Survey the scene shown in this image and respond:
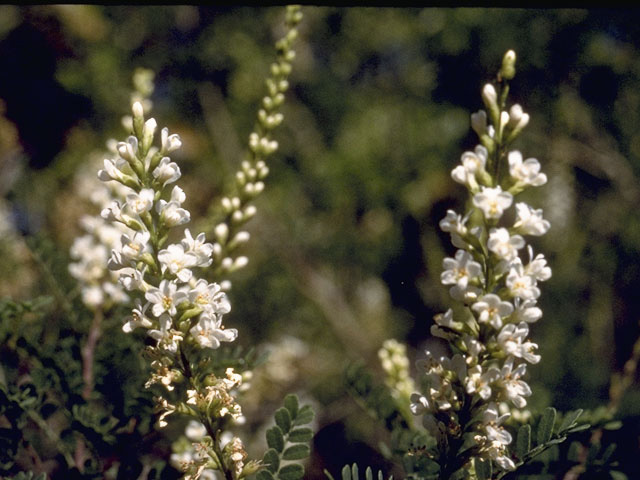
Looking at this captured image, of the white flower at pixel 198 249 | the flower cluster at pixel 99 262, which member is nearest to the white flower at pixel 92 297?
the flower cluster at pixel 99 262

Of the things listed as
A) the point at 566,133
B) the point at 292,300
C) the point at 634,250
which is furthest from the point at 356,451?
the point at 566,133

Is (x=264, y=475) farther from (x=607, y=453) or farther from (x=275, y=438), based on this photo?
(x=607, y=453)

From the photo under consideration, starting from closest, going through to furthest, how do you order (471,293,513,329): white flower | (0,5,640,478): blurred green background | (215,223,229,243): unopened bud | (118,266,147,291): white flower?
(471,293,513,329): white flower, (118,266,147,291): white flower, (215,223,229,243): unopened bud, (0,5,640,478): blurred green background

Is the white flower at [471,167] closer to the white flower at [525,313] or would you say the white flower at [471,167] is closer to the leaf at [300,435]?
the white flower at [525,313]

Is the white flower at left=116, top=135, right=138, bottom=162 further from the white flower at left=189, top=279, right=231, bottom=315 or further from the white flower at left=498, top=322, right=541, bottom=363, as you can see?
the white flower at left=498, top=322, right=541, bottom=363

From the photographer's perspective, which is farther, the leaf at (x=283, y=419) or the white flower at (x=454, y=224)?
the leaf at (x=283, y=419)

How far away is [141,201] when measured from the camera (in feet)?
3.94

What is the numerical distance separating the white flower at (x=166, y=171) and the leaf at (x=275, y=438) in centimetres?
54

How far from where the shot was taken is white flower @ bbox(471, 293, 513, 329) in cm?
110

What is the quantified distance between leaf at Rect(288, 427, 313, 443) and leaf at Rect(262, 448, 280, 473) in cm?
6

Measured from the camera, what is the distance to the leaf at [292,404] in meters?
1.34

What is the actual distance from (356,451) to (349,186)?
164 cm

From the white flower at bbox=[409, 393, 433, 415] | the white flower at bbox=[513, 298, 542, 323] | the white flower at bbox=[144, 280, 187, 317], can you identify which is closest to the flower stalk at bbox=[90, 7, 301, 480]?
the white flower at bbox=[144, 280, 187, 317]

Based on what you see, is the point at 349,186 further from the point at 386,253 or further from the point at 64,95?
the point at 64,95
